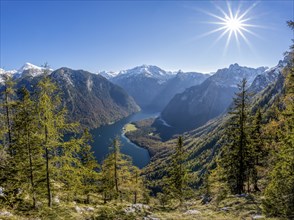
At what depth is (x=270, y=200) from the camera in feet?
47.5

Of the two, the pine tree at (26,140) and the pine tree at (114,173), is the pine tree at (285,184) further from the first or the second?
the pine tree at (114,173)

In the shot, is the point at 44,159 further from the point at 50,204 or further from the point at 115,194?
the point at 115,194

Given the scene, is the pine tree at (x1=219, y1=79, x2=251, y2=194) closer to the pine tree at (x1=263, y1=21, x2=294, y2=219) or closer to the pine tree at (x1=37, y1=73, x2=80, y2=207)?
the pine tree at (x1=263, y1=21, x2=294, y2=219)

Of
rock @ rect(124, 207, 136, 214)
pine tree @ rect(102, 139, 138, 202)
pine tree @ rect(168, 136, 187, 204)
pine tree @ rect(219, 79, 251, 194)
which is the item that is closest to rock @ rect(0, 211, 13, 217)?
rock @ rect(124, 207, 136, 214)

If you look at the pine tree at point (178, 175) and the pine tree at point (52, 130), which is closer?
the pine tree at point (52, 130)

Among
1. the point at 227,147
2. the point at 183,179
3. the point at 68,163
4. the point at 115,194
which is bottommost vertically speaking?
the point at 115,194

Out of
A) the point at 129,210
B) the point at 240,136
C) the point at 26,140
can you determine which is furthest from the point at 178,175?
the point at 26,140

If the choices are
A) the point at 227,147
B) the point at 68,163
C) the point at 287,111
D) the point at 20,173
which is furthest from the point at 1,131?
the point at 227,147

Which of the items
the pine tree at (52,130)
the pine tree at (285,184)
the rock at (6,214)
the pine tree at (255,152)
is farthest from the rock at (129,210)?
the pine tree at (255,152)

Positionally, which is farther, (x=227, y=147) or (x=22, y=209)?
(x=227, y=147)

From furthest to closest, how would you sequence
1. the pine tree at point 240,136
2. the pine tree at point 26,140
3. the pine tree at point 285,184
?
the pine tree at point 240,136, the pine tree at point 26,140, the pine tree at point 285,184

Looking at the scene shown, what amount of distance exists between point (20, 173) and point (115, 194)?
71.7ft

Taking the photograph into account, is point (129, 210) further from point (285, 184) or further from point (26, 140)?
point (285, 184)

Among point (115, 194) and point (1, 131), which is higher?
point (1, 131)
